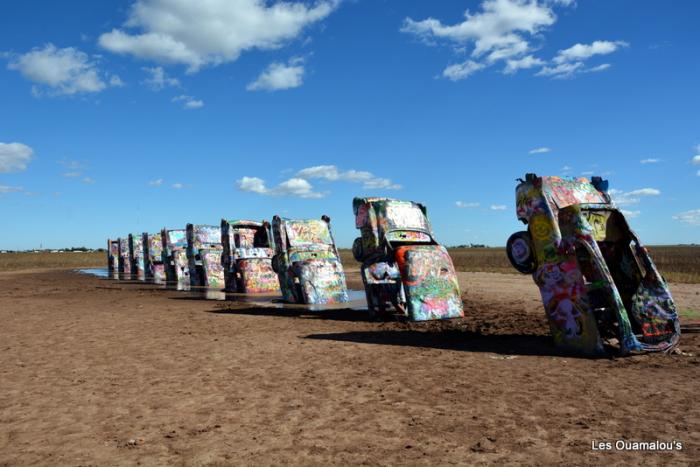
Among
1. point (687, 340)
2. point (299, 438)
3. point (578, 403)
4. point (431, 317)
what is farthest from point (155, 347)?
point (687, 340)

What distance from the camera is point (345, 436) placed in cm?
396

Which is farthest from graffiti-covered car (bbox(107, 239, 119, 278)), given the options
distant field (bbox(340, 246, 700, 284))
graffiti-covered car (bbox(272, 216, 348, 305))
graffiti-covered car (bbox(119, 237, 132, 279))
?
graffiti-covered car (bbox(272, 216, 348, 305))

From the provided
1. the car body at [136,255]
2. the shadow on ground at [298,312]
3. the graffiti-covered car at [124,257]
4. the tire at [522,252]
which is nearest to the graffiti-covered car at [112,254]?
the graffiti-covered car at [124,257]

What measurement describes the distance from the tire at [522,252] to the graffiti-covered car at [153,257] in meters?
23.1

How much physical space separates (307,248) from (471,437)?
1081 cm

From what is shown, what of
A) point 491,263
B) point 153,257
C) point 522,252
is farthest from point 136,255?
point 522,252

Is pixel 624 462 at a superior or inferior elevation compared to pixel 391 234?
inferior

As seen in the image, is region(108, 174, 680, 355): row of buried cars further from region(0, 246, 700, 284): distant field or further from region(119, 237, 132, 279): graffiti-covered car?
region(119, 237, 132, 279): graffiti-covered car

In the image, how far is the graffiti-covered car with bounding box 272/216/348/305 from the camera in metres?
13.8

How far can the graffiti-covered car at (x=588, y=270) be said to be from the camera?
21.7 feet

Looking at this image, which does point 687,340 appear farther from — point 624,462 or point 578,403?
point 624,462

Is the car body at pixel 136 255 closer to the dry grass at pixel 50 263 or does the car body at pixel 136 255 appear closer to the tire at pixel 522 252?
the dry grass at pixel 50 263

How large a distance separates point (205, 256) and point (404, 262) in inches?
499

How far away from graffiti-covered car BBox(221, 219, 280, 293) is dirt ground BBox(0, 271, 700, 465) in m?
8.79
